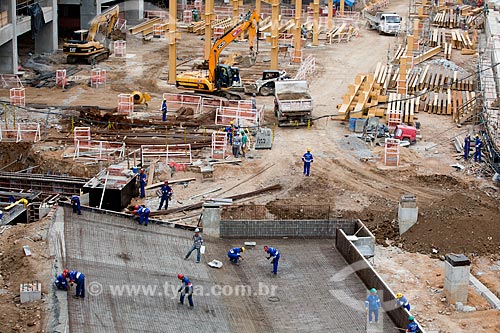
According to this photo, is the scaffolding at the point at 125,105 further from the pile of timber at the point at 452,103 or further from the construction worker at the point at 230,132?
the pile of timber at the point at 452,103

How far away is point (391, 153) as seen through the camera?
108 feet

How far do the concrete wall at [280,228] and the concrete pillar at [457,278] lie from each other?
13.0 ft

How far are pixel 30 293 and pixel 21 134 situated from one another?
17.6 m

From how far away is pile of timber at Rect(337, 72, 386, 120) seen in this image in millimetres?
38844

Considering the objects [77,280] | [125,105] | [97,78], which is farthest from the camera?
[97,78]

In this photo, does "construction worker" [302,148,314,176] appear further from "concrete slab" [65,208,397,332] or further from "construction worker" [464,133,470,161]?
"concrete slab" [65,208,397,332]

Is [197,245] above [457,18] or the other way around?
the other way around

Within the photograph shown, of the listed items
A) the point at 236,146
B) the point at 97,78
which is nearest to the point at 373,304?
the point at 236,146

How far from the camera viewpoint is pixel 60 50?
55.8 meters

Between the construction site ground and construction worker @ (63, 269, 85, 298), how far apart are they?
0.92 m

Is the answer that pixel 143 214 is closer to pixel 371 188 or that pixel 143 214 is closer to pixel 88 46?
pixel 371 188

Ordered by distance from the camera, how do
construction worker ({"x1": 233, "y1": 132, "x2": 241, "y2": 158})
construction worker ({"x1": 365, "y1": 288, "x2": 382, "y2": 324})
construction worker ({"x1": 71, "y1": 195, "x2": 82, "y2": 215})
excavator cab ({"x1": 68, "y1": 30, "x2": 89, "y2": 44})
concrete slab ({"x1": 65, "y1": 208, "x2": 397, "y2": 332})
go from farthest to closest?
excavator cab ({"x1": 68, "y1": 30, "x2": 89, "y2": 44}) → construction worker ({"x1": 233, "y1": 132, "x2": 241, "y2": 158}) → construction worker ({"x1": 71, "y1": 195, "x2": 82, "y2": 215}) → construction worker ({"x1": 365, "y1": 288, "x2": 382, "y2": 324}) → concrete slab ({"x1": 65, "y1": 208, "x2": 397, "y2": 332})

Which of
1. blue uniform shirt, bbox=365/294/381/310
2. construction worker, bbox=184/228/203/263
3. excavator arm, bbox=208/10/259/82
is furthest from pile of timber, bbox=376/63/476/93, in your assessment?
blue uniform shirt, bbox=365/294/381/310

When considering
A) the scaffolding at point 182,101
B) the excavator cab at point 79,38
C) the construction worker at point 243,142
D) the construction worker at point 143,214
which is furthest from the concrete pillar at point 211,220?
the excavator cab at point 79,38
